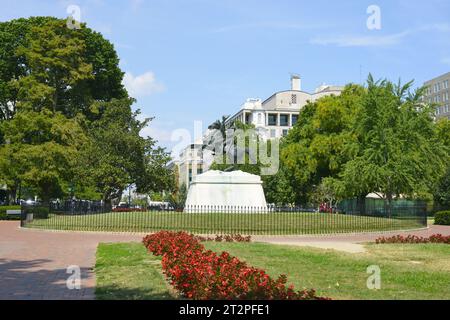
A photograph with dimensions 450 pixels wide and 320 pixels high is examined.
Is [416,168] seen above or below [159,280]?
above

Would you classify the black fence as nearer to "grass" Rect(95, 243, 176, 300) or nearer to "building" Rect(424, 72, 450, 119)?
"grass" Rect(95, 243, 176, 300)

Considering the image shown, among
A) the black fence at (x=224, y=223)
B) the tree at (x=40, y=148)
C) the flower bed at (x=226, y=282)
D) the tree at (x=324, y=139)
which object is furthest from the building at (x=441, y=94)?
the flower bed at (x=226, y=282)

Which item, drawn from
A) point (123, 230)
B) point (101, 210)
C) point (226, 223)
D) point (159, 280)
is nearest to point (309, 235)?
point (226, 223)

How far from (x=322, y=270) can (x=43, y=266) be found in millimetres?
6330

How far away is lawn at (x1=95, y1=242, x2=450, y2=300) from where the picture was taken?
8.74 meters

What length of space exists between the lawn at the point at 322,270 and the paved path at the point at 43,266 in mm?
372

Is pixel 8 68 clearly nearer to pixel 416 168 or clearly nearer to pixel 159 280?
pixel 416 168

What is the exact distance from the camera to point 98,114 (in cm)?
4984

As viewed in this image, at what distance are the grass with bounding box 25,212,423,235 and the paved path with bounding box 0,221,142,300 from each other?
16.9 feet

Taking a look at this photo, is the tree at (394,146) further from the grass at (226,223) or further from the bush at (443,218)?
the grass at (226,223)

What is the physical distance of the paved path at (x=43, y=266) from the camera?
8751mm

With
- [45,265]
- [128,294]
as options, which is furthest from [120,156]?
[128,294]

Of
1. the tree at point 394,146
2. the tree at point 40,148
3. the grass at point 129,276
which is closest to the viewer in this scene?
the grass at point 129,276
